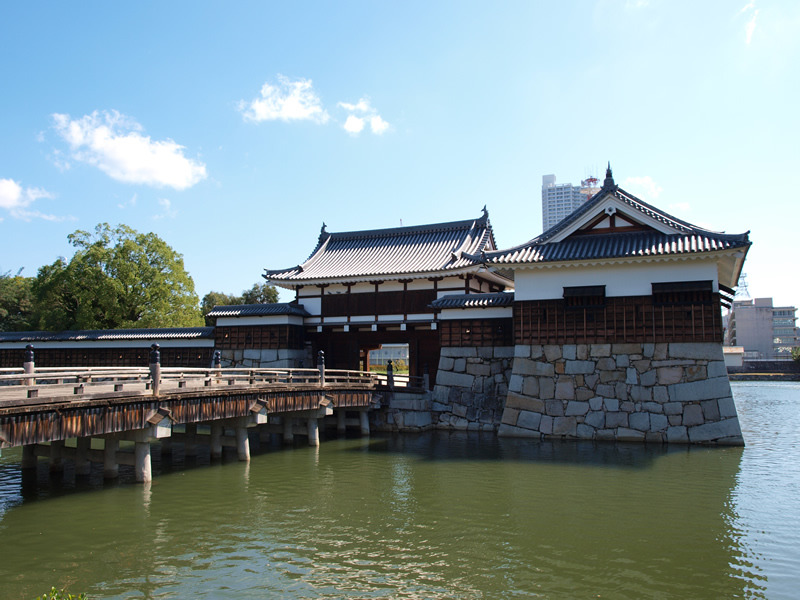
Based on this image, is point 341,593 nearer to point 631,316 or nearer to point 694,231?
point 631,316

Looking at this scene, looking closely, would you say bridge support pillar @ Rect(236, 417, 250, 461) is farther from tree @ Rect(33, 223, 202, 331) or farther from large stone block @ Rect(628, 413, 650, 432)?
tree @ Rect(33, 223, 202, 331)

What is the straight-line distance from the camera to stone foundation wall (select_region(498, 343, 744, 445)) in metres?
20.4

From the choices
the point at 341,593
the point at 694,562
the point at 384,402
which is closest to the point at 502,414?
the point at 384,402

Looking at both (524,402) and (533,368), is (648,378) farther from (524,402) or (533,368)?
(524,402)

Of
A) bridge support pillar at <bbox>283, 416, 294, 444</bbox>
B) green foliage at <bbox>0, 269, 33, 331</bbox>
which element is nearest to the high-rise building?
green foliage at <bbox>0, 269, 33, 331</bbox>

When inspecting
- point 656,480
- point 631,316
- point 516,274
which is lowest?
point 656,480

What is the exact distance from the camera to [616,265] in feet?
72.2

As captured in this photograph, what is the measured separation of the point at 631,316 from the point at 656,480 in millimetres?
8305

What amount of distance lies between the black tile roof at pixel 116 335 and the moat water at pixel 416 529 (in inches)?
581

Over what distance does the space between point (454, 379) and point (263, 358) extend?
416 inches

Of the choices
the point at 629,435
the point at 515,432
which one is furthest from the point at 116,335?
the point at 629,435

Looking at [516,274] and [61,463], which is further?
[516,274]

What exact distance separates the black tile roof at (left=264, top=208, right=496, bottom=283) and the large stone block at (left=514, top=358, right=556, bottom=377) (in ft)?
23.2

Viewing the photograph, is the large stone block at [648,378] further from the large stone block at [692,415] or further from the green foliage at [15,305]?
the green foliage at [15,305]
